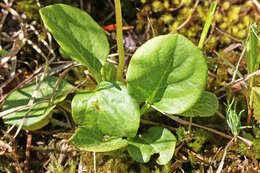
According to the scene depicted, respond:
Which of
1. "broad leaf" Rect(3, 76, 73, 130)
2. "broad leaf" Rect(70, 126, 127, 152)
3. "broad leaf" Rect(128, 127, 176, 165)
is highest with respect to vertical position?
"broad leaf" Rect(3, 76, 73, 130)

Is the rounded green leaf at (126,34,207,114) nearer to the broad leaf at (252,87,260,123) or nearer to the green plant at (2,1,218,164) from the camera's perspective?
the green plant at (2,1,218,164)

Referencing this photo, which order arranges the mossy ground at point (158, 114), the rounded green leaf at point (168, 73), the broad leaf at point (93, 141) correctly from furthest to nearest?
the mossy ground at point (158, 114) < the broad leaf at point (93, 141) < the rounded green leaf at point (168, 73)

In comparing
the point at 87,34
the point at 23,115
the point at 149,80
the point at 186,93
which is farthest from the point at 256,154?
the point at 23,115

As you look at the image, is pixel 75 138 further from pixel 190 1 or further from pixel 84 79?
pixel 190 1

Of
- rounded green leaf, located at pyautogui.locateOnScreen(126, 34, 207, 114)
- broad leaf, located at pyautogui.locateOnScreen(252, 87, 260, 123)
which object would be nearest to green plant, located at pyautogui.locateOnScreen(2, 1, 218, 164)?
rounded green leaf, located at pyautogui.locateOnScreen(126, 34, 207, 114)

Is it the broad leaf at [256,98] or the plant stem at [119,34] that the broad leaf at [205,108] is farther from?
the plant stem at [119,34]

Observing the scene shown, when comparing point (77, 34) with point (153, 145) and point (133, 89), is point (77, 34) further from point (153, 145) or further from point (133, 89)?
point (153, 145)

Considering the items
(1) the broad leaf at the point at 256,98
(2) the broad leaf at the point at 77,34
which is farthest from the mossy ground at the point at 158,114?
(2) the broad leaf at the point at 77,34

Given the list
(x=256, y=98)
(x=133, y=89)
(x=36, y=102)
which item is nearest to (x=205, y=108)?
(x=256, y=98)
